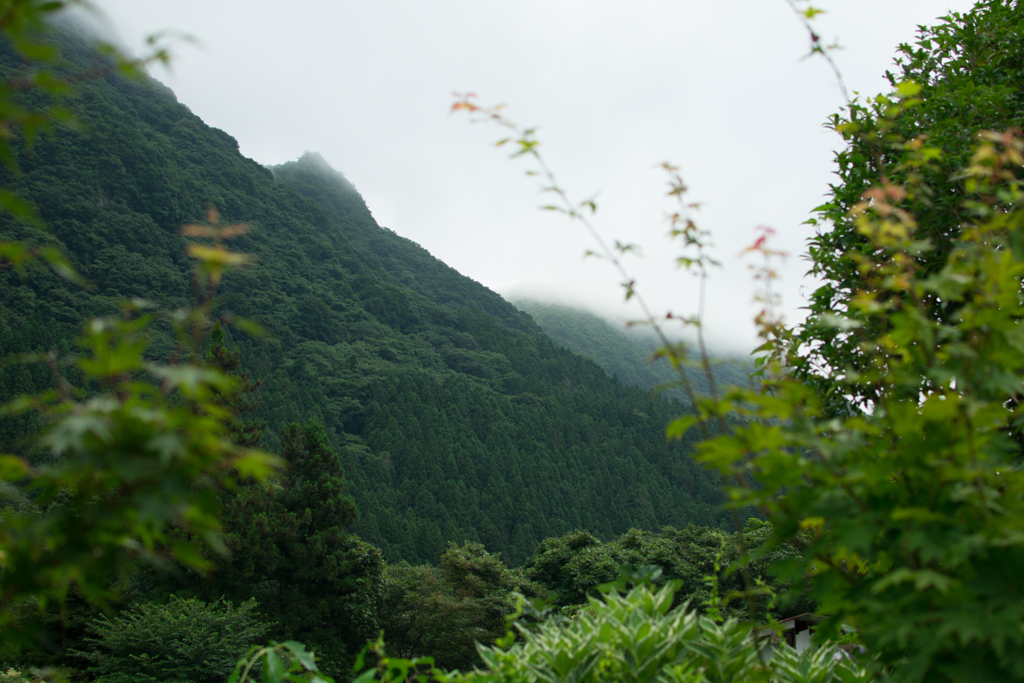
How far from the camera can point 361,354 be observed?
191 ft

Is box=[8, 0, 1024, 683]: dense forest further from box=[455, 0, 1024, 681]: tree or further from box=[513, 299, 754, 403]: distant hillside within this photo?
box=[513, 299, 754, 403]: distant hillside

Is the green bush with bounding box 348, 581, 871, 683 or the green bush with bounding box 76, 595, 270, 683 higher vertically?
the green bush with bounding box 348, 581, 871, 683

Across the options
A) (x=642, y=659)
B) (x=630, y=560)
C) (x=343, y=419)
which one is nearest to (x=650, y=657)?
(x=642, y=659)

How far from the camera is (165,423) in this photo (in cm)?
84

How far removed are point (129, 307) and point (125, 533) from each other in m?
0.37

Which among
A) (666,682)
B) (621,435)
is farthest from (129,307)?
(621,435)

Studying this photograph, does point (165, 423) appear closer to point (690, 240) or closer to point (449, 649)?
point (690, 240)

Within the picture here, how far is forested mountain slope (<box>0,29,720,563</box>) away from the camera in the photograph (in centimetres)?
4031

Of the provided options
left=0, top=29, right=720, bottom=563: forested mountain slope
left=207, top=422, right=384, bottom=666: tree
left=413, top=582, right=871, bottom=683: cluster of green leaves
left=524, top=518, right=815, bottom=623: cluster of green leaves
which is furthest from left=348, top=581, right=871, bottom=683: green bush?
left=0, top=29, right=720, bottom=563: forested mountain slope

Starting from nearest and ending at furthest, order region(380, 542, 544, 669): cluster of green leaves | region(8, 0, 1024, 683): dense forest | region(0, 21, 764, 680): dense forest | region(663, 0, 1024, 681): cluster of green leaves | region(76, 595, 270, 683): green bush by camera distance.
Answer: region(8, 0, 1024, 683): dense forest → region(663, 0, 1024, 681): cluster of green leaves → region(76, 595, 270, 683): green bush → region(0, 21, 764, 680): dense forest → region(380, 542, 544, 669): cluster of green leaves

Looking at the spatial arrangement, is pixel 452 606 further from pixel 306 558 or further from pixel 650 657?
pixel 650 657

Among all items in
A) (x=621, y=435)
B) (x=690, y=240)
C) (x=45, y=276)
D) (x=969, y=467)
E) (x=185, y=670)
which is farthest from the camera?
(x=621, y=435)

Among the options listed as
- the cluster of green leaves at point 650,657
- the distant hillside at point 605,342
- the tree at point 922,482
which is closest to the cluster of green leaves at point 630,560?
the cluster of green leaves at point 650,657

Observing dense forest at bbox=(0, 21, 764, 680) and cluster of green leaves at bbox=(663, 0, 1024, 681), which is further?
dense forest at bbox=(0, 21, 764, 680)
